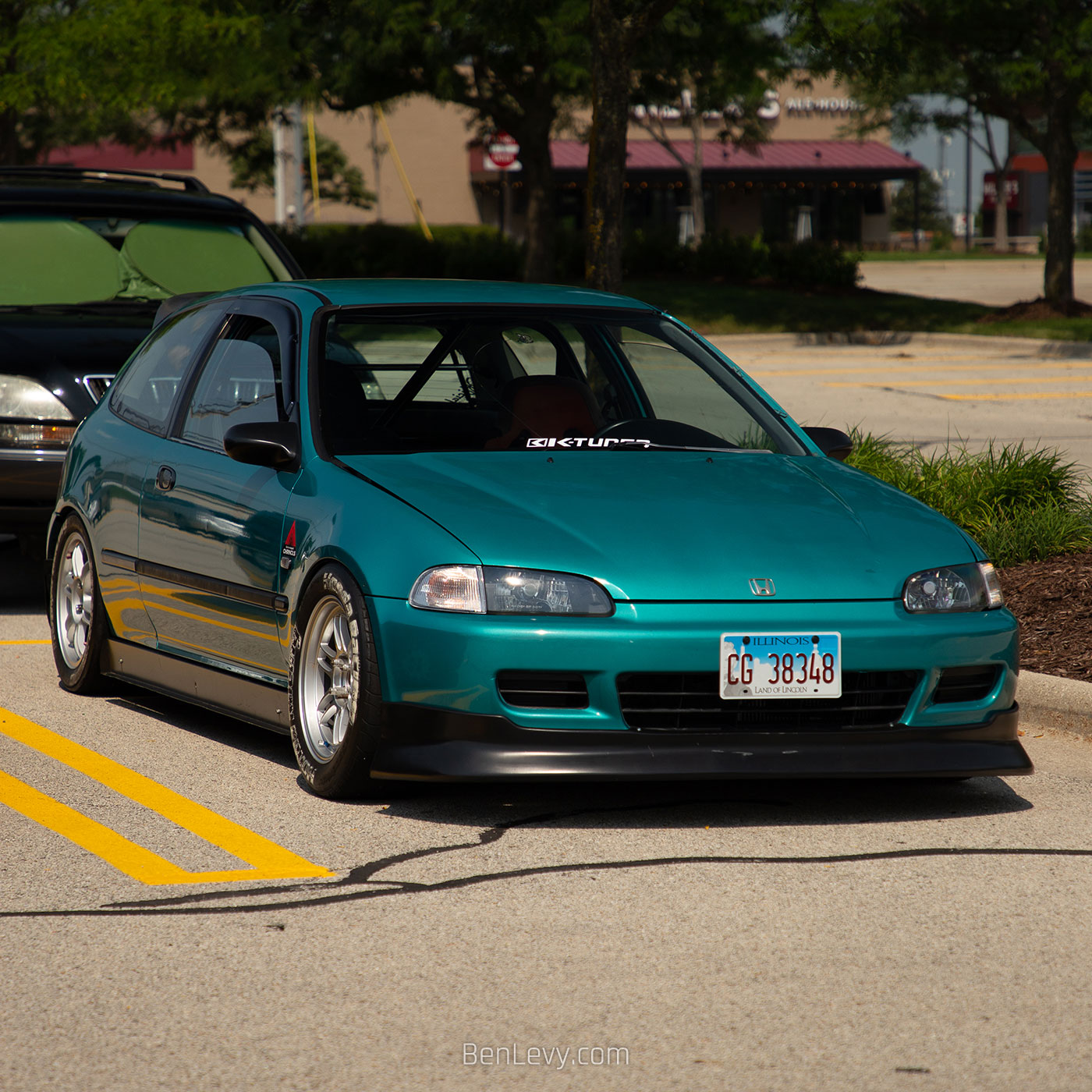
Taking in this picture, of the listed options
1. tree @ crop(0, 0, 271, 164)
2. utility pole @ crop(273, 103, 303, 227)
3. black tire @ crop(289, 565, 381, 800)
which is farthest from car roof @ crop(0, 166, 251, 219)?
utility pole @ crop(273, 103, 303, 227)

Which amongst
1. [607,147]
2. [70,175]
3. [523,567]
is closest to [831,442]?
[523,567]

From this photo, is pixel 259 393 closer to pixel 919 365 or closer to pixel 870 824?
pixel 870 824

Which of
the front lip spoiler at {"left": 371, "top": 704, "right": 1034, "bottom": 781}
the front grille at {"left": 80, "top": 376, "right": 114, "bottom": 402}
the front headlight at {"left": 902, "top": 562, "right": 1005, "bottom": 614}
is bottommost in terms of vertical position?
the front lip spoiler at {"left": 371, "top": 704, "right": 1034, "bottom": 781}

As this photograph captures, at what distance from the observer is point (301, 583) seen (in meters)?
5.32

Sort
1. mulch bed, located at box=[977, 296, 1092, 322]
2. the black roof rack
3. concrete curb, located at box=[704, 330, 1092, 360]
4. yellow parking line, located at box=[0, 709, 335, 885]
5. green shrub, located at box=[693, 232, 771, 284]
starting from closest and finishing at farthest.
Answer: yellow parking line, located at box=[0, 709, 335, 885] < the black roof rack < concrete curb, located at box=[704, 330, 1092, 360] < mulch bed, located at box=[977, 296, 1092, 322] < green shrub, located at box=[693, 232, 771, 284]

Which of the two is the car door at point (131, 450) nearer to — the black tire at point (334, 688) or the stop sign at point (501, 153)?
the black tire at point (334, 688)

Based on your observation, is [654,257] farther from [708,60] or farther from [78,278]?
[78,278]

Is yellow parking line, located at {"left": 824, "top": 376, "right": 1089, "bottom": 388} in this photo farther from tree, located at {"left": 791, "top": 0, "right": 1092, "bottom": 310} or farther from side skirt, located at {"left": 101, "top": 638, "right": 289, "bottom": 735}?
side skirt, located at {"left": 101, "top": 638, "right": 289, "bottom": 735}

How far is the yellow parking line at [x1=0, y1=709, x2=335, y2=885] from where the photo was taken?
4582 millimetres

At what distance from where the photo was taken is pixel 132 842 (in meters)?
4.89

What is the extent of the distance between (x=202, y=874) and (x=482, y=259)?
97.2 feet

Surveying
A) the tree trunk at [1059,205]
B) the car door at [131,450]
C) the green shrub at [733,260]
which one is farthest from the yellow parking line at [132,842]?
the green shrub at [733,260]

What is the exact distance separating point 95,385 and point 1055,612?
455 cm

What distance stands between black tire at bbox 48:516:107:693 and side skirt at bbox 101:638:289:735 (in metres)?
0.09
